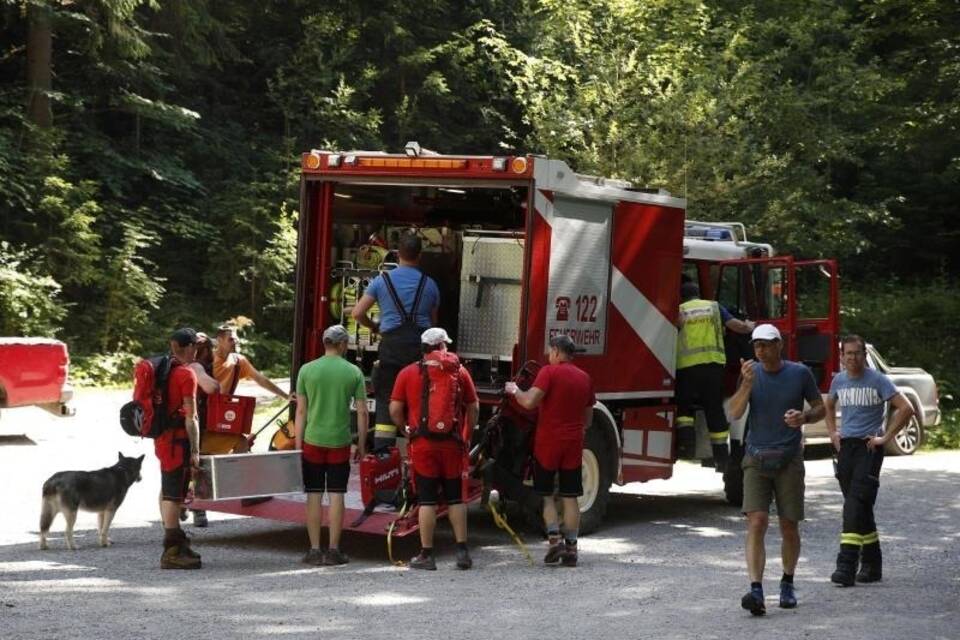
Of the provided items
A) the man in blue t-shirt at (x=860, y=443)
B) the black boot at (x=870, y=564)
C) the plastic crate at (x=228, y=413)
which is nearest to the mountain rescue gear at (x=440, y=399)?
the plastic crate at (x=228, y=413)

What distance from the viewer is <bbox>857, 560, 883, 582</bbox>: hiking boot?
34.1ft

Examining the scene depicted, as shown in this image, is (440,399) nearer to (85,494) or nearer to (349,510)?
(349,510)

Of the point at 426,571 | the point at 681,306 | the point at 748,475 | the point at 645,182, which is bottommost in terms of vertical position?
the point at 426,571

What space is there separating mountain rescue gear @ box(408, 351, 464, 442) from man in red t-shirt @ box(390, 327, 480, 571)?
0.03 metres

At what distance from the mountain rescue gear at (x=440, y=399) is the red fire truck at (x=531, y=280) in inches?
42.0

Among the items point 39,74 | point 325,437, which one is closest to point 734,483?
point 325,437

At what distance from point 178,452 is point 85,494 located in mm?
980

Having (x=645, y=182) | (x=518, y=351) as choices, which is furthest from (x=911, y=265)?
(x=518, y=351)

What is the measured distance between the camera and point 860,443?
1038 centimetres

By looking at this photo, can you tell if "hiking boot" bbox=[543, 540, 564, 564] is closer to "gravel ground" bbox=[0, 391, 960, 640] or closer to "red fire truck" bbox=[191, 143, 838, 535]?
"gravel ground" bbox=[0, 391, 960, 640]

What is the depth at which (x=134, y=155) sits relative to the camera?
30.7 metres

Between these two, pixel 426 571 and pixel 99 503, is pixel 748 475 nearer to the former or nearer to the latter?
pixel 426 571

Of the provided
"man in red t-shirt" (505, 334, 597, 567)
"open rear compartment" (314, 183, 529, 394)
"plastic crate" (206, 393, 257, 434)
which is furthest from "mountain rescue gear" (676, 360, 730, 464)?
"plastic crate" (206, 393, 257, 434)

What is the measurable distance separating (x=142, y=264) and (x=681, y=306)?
60.3ft
